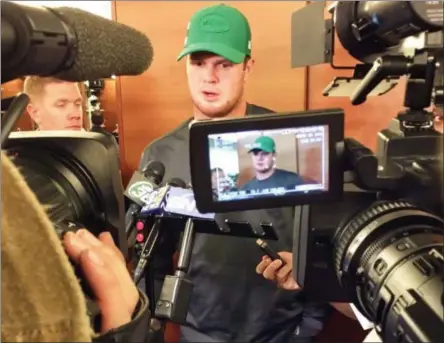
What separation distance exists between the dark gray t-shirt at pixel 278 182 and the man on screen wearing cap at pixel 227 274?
23.7 inches

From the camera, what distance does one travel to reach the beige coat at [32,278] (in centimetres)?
31

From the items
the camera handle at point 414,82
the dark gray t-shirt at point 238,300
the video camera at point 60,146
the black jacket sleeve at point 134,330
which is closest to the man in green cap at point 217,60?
the dark gray t-shirt at point 238,300

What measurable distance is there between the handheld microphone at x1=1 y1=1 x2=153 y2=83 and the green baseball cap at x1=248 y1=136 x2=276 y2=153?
0.23 meters

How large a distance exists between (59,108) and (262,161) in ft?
2.24

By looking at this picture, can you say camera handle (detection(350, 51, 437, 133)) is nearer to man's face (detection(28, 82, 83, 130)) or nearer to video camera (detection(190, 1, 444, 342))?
video camera (detection(190, 1, 444, 342))

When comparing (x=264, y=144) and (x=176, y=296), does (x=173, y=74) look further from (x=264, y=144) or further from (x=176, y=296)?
(x=264, y=144)

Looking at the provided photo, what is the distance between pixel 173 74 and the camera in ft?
5.46

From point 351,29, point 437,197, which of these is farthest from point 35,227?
point 351,29

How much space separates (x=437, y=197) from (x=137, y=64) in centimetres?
36

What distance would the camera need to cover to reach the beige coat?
314 mm

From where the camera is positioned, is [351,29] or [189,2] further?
[189,2]

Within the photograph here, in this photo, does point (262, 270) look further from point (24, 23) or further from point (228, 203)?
point (24, 23)

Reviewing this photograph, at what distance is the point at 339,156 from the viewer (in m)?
0.68

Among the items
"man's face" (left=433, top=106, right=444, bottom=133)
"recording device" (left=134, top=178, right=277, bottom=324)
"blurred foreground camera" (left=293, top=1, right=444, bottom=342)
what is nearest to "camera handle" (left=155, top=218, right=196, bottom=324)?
"recording device" (left=134, top=178, right=277, bottom=324)
